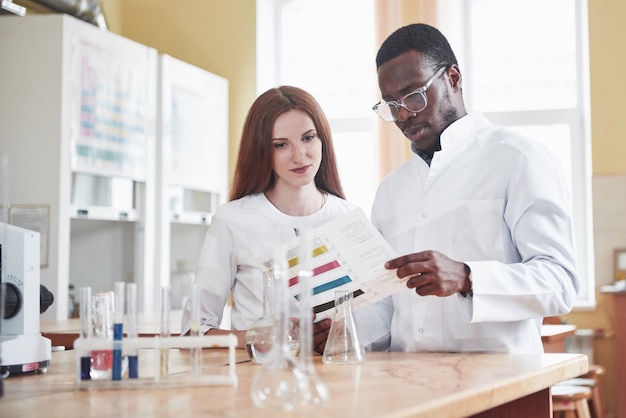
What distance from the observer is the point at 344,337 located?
1600 mm

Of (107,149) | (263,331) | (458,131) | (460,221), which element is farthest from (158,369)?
(107,149)

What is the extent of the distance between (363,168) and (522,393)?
4.66 metres

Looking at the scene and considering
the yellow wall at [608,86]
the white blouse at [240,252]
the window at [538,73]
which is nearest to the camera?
the white blouse at [240,252]

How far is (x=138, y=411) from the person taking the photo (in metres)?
1.11

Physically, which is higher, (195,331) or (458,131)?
(458,131)

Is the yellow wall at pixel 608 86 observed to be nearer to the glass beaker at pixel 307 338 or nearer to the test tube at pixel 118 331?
the test tube at pixel 118 331

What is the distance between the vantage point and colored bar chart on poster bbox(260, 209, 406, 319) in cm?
160

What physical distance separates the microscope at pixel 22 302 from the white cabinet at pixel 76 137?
2.71 meters

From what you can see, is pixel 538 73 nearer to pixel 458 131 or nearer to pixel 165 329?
pixel 458 131

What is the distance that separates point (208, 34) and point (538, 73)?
7.40 feet

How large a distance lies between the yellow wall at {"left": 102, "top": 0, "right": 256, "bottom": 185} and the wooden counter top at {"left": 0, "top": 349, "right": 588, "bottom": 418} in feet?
14.0

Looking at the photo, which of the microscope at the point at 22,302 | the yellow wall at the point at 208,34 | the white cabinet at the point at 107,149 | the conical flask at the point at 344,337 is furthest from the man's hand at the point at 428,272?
the yellow wall at the point at 208,34

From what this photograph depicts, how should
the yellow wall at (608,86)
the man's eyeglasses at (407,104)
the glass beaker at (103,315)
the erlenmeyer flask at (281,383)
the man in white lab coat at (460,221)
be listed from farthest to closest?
the yellow wall at (608,86) → the man's eyeglasses at (407,104) → the man in white lab coat at (460,221) → the glass beaker at (103,315) → the erlenmeyer flask at (281,383)

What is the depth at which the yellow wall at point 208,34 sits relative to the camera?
5.87 metres
